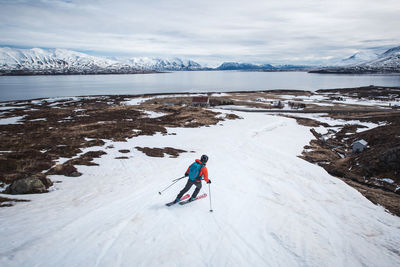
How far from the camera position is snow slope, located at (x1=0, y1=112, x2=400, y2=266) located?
7.04 m

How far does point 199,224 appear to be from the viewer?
894cm

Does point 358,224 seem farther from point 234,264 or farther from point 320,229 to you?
point 234,264

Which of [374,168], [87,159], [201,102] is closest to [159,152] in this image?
[87,159]

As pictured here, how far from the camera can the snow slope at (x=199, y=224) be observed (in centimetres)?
704

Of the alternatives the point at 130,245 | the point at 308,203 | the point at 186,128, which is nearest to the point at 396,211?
the point at 308,203

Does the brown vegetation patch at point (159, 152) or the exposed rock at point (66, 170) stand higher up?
the exposed rock at point (66, 170)

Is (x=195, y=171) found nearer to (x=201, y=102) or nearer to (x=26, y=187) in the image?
(x=26, y=187)

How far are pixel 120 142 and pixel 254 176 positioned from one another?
16708mm

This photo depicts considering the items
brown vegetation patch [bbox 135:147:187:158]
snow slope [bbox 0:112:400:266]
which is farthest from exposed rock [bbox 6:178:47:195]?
brown vegetation patch [bbox 135:147:187:158]

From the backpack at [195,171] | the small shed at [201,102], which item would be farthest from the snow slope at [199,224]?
the small shed at [201,102]

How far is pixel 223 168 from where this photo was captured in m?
17.4

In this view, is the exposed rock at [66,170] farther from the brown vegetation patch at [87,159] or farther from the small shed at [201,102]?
the small shed at [201,102]

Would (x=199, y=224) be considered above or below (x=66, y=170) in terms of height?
above

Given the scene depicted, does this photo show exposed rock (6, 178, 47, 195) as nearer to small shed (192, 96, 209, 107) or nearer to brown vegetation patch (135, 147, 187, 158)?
brown vegetation patch (135, 147, 187, 158)
